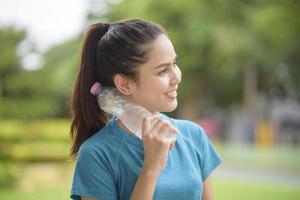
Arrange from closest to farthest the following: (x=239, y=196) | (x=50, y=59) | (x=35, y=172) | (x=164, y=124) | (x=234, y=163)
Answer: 1. (x=164, y=124)
2. (x=239, y=196)
3. (x=35, y=172)
4. (x=234, y=163)
5. (x=50, y=59)

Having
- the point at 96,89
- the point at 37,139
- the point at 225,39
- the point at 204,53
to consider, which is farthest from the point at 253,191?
the point at 96,89

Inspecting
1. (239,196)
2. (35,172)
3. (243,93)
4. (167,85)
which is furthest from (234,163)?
(167,85)

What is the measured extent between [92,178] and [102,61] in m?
0.19

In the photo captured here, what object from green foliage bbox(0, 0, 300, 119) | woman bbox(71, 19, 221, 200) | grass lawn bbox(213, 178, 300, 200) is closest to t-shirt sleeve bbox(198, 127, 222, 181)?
woman bbox(71, 19, 221, 200)

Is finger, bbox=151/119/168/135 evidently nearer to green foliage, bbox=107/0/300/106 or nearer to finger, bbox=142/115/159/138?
finger, bbox=142/115/159/138

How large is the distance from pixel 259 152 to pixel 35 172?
309 centimetres

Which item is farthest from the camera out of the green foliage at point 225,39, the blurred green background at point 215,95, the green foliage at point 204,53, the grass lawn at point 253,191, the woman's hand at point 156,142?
the green foliage at point 225,39

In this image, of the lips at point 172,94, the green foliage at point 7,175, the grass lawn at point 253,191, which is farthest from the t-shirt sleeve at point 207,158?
the grass lawn at point 253,191

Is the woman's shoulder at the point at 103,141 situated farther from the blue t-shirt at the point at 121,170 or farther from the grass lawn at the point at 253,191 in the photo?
the grass lawn at the point at 253,191

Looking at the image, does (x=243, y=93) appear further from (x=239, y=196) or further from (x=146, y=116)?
(x=146, y=116)

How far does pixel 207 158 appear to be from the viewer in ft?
2.97

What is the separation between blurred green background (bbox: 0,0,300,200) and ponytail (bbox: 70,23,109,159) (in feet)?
12.0

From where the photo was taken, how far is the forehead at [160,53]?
83cm

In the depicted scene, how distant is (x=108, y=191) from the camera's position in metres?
0.80
